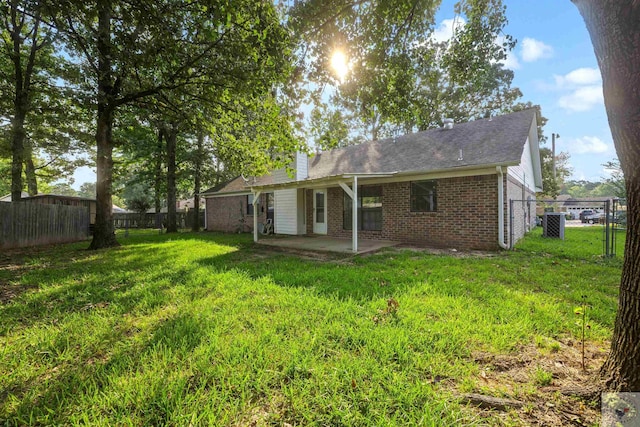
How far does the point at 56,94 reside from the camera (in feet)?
32.9

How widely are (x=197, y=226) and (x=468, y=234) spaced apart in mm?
16609

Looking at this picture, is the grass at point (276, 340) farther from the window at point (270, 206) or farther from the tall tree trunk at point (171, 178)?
the tall tree trunk at point (171, 178)

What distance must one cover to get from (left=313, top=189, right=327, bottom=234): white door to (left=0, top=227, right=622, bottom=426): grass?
6904 millimetres

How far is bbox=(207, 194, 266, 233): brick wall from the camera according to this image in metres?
15.9

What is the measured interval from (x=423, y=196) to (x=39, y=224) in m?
14.5

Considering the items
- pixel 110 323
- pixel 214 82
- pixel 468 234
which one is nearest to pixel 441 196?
pixel 468 234

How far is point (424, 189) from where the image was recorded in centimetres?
959

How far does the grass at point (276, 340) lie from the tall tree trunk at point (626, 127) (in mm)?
564

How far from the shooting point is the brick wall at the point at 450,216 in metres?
8.32

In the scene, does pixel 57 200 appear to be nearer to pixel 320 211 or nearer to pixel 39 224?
pixel 39 224

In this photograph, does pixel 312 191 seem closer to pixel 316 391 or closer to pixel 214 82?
pixel 214 82

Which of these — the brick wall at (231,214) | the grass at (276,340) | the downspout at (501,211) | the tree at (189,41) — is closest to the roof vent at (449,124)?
the downspout at (501,211)

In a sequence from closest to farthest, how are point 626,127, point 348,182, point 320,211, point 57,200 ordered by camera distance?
point 626,127
point 348,182
point 320,211
point 57,200

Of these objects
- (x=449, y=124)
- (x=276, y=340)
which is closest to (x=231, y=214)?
(x=449, y=124)
